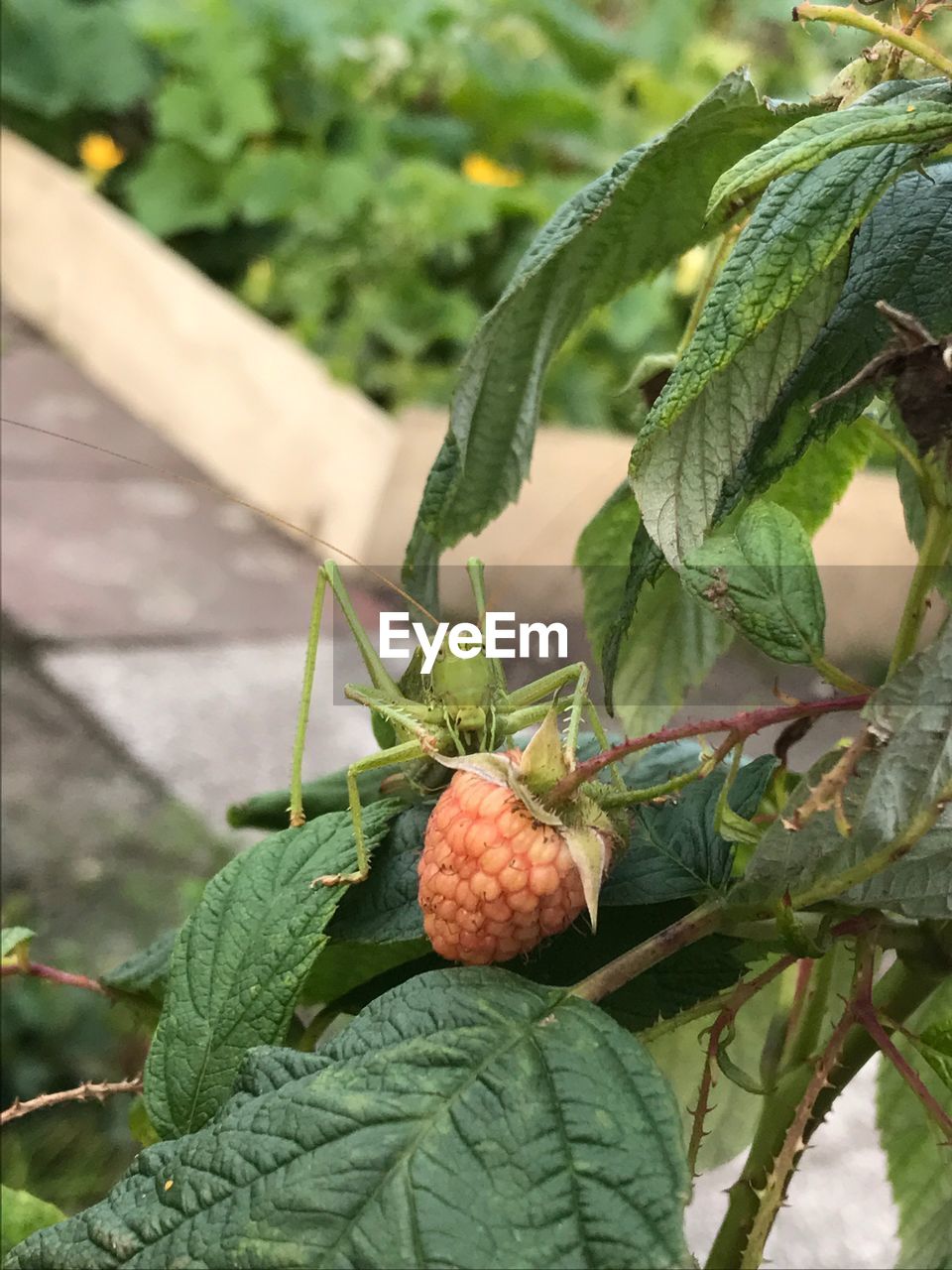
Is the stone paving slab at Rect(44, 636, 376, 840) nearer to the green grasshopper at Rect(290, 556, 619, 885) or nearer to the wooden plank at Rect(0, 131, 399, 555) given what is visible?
the wooden plank at Rect(0, 131, 399, 555)

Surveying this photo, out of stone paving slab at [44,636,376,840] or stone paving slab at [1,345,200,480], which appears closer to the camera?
stone paving slab at [44,636,376,840]

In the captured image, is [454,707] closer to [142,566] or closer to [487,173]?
[142,566]

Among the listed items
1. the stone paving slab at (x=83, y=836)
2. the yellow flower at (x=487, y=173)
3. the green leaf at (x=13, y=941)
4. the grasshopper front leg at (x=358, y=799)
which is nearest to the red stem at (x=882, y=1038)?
the grasshopper front leg at (x=358, y=799)

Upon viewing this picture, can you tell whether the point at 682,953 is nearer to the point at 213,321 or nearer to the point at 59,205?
the point at 213,321

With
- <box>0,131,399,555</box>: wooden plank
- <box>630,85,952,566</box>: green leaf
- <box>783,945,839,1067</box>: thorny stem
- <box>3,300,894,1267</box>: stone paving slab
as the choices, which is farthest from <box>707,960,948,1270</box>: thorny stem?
<box>0,131,399,555</box>: wooden plank

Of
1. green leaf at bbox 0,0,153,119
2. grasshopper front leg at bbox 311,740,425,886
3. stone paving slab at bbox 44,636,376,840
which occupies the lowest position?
stone paving slab at bbox 44,636,376,840

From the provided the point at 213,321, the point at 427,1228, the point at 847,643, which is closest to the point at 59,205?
the point at 213,321
